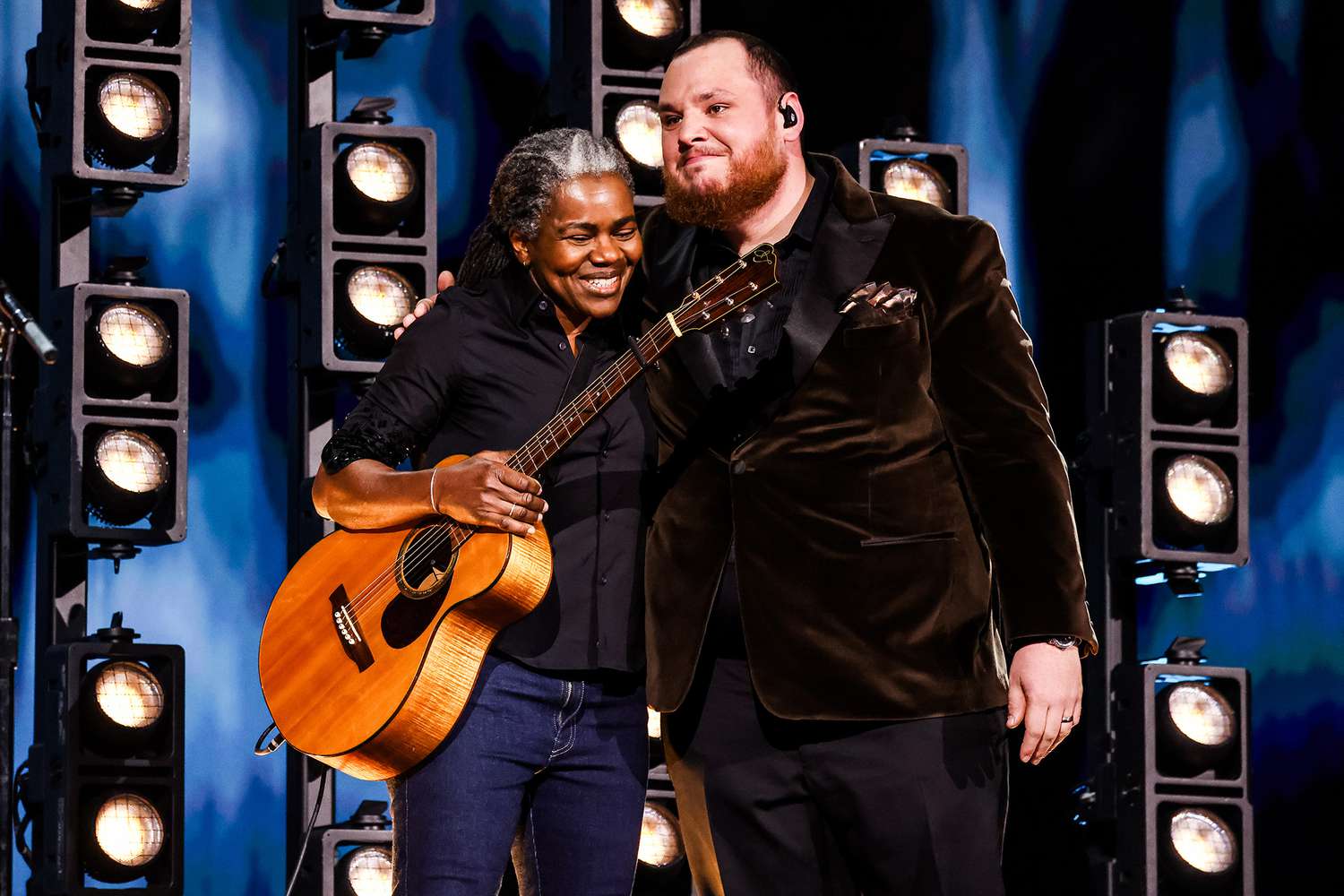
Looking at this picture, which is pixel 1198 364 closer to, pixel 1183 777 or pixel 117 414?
pixel 1183 777

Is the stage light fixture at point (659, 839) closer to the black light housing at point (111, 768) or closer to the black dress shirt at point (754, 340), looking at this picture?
the black light housing at point (111, 768)

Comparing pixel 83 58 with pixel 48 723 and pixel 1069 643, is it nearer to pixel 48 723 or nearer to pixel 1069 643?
pixel 48 723

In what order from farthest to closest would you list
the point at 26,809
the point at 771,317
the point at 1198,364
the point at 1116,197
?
1. the point at 1116,197
2. the point at 1198,364
3. the point at 26,809
4. the point at 771,317

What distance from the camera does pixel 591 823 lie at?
2748 mm

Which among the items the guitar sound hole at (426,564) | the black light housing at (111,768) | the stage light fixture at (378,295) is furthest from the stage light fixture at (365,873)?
the guitar sound hole at (426,564)

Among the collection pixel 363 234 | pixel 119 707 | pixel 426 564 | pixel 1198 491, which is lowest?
pixel 119 707

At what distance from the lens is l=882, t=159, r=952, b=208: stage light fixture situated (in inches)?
179

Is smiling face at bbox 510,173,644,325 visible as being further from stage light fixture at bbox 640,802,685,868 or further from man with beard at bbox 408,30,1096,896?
stage light fixture at bbox 640,802,685,868

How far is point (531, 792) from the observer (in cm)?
280

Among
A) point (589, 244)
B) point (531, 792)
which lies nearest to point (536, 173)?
point (589, 244)

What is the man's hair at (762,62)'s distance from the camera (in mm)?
2779

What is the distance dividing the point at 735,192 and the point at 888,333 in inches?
12.3

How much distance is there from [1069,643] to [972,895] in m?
0.37

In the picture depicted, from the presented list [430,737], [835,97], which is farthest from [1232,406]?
[430,737]
